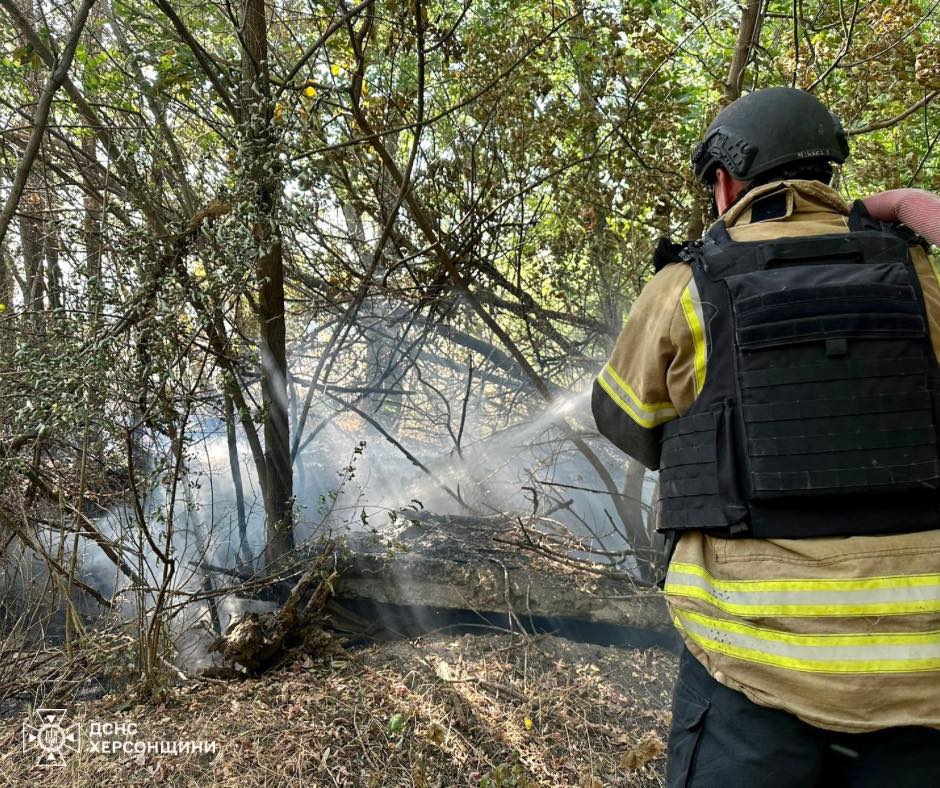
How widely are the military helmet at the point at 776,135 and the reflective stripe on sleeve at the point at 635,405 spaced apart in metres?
0.64

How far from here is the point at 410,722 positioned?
2975 millimetres

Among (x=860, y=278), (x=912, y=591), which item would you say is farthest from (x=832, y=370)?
(x=912, y=591)

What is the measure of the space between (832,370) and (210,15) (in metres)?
4.62

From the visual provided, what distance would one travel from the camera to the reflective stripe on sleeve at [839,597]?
53.7 inches

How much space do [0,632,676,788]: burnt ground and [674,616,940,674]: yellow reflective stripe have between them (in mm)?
1444

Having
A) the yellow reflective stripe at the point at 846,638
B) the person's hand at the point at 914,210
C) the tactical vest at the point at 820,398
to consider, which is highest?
the person's hand at the point at 914,210

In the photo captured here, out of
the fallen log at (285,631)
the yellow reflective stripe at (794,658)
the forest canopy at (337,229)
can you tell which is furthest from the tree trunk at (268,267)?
the yellow reflective stripe at (794,658)

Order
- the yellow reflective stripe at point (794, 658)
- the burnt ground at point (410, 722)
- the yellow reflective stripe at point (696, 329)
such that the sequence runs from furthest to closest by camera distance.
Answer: the burnt ground at point (410, 722), the yellow reflective stripe at point (696, 329), the yellow reflective stripe at point (794, 658)

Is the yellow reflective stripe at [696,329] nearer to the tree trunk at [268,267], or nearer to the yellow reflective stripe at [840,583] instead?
the yellow reflective stripe at [840,583]

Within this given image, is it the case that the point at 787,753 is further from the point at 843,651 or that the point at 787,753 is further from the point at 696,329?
the point at 696,329

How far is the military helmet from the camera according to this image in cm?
181

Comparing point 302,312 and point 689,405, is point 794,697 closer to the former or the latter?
point 689,405

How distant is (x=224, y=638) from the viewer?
11.4ft

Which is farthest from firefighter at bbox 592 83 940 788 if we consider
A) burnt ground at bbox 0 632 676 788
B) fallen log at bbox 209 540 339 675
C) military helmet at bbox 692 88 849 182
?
fallen log at bbox 209 540 339 675
